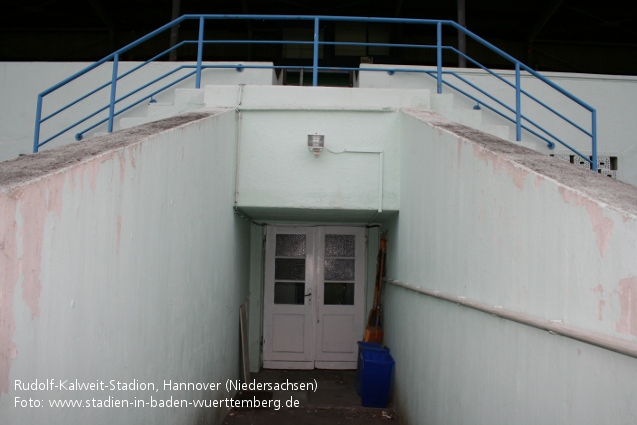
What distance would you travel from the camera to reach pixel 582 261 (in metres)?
2.20

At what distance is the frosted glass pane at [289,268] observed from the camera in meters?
8.31

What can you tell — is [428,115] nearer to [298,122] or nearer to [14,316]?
[298,122]

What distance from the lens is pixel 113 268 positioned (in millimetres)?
2762

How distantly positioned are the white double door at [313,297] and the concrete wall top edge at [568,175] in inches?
180

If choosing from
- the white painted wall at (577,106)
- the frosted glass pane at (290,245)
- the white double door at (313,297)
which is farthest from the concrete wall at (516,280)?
the frosted glass pane at (290,245)

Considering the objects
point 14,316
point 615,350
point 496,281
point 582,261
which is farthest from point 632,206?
point 14,316

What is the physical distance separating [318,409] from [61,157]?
4621 millimetres

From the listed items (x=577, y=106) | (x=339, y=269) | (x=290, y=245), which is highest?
(x=577, y=106)

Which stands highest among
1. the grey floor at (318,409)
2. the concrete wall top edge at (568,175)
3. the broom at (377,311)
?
the concrete wall top edge at (568,175)

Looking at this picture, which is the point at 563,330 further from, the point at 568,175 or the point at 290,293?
the point at 290,293

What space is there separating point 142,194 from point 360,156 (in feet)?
10.2

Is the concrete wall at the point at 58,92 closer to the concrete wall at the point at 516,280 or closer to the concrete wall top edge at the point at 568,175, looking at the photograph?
the concrete wall at the point at 516,280

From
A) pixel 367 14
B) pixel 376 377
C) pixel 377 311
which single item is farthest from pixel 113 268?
pixel 367 14

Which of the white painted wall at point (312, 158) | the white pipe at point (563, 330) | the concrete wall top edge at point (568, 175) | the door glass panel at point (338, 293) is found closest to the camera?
the white pipe at point (563, 330)
